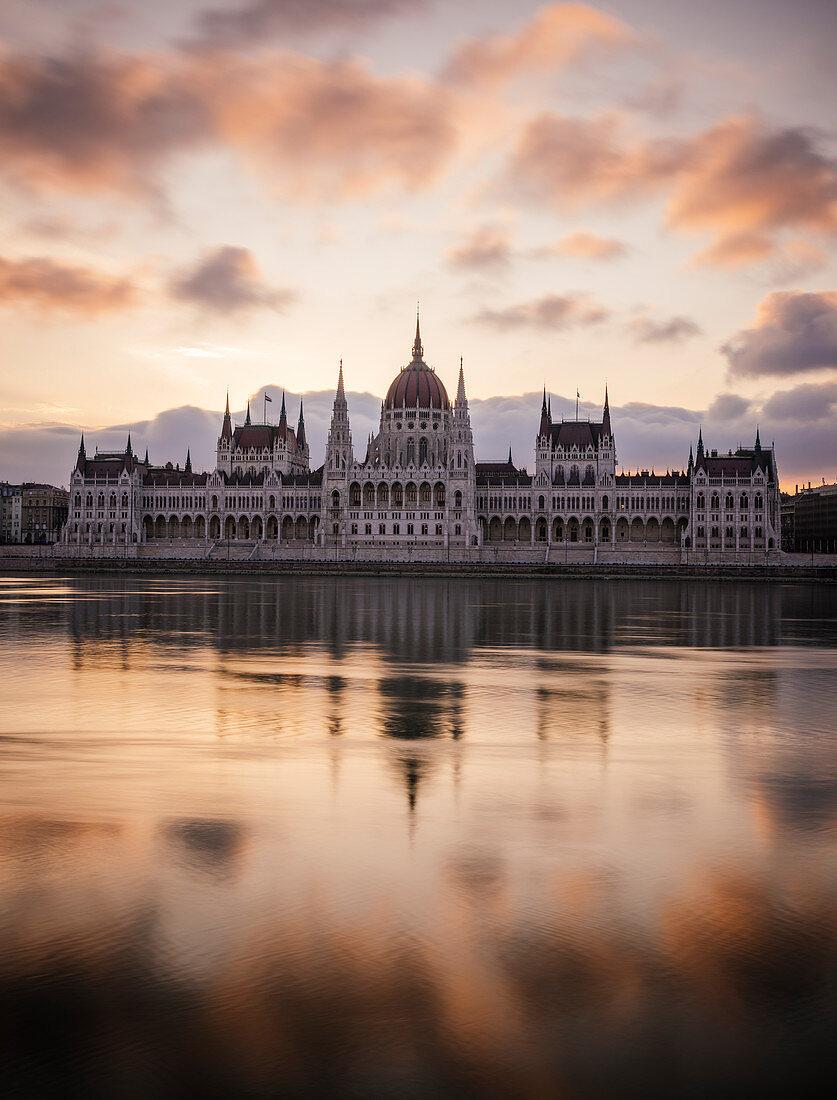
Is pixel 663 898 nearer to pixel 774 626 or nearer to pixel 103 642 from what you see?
pixel 103 642

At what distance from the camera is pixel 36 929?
8.20 m

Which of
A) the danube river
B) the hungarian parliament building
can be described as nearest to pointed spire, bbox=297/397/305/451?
the hungarian parliament building

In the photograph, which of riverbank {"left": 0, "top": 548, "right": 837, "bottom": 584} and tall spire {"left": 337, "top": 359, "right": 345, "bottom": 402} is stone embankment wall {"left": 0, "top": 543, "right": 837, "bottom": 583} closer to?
riverbank {"left": 0, "top": 548, "right": 837, "bottom": 584}

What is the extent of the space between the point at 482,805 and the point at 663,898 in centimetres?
356

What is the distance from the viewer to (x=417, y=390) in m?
167

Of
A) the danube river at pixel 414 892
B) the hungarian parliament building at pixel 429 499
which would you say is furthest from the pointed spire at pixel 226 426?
the danube river at pixel 414 892

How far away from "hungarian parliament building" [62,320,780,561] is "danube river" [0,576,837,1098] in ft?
409

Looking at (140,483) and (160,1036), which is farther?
(140,483)

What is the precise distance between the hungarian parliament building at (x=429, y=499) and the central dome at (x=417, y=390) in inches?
8.8

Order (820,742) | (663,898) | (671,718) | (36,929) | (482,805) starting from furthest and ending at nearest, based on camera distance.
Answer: (671,718)
(820,742)
(482,805)
(663,898)
(36,929)

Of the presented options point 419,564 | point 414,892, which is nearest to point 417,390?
point 419,564

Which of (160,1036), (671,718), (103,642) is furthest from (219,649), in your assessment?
(160,1036)

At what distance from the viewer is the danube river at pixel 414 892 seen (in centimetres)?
645

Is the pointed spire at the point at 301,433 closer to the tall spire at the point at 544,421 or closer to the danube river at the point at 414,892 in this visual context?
the tall spire at the point at 544,421
